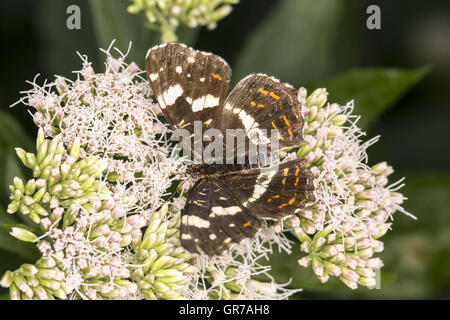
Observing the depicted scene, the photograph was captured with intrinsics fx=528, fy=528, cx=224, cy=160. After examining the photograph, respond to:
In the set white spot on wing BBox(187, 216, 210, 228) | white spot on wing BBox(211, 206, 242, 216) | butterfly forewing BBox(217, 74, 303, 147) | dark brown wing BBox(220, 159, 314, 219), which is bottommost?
white spot on wing BBox(187, 216, 210, 228)

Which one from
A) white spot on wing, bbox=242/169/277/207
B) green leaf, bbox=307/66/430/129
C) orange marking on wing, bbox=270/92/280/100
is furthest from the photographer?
green leaf, bbox=307/66/430/129

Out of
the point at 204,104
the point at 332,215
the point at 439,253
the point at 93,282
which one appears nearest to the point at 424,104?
the point at 439,253

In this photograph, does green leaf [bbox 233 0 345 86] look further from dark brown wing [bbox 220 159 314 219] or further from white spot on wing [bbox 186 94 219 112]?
dark brown wing [bbox 220 159 314 219]

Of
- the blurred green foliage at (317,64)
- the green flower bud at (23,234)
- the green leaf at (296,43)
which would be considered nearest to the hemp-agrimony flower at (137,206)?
the green flower bud at (23,234)

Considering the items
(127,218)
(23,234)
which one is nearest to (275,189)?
(127,218)

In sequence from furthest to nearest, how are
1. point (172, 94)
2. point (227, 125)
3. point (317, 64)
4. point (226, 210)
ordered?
1. point (317, 64)
2. point (227, 125)
3. point (172, 94)
4. point (226, 210)

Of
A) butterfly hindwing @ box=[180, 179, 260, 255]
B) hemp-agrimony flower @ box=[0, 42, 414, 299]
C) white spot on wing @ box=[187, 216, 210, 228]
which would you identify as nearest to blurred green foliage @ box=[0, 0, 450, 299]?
hemp-agrimony flower @ box=[0, 42, 414, 299]

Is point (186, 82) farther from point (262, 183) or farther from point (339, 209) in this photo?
point (339, 209)
